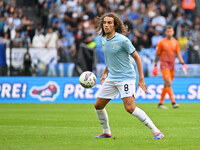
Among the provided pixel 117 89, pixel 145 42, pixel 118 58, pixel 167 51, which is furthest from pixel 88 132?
pixel 145 42

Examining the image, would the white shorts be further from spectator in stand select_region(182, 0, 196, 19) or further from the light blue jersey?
spectator in stand select_region(182, 0, 196, 19)

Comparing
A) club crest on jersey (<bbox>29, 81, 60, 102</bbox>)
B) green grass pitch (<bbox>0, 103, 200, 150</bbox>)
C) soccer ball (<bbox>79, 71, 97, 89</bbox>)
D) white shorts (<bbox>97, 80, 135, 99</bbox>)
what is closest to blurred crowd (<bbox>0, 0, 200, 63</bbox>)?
club crest on jersey (<bbox>29, 81, 60, 102</bbox>)

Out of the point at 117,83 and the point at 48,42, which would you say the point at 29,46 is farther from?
the point at 117,83

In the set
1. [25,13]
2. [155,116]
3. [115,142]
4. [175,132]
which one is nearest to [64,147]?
[115,142]

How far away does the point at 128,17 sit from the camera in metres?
26.2

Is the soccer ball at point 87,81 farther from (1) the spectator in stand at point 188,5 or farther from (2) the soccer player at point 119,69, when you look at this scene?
(1) the spectator in stand at point 188,5

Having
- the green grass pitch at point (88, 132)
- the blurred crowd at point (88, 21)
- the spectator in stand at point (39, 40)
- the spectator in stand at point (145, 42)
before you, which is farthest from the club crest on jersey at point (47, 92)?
the green grass pitch at point (88, 132)

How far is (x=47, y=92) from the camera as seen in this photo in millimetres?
21047

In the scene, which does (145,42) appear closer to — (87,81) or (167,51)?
(167,51)

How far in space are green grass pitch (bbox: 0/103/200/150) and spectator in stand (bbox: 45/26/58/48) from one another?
8.57 metres

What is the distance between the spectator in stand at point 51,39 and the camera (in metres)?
22.8

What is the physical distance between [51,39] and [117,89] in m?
14.5

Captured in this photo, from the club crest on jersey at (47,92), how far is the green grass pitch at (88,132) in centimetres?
633

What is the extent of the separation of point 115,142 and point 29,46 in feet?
42.8
